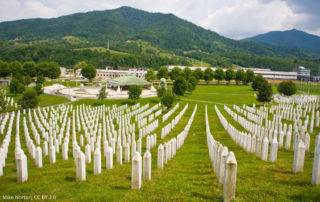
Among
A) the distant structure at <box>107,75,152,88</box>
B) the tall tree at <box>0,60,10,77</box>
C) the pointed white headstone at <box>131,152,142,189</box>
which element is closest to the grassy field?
the pointed white headstone at <box>131,152,142,189</box>

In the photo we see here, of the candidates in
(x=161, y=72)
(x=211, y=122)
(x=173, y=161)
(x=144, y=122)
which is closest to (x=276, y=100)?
(x=211, y=122)

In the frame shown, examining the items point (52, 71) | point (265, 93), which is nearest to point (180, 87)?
point (265, 93)

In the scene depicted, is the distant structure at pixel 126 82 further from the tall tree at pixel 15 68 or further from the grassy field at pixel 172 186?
the grassy field at pixel 172 186

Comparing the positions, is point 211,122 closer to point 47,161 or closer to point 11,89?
point 47,161

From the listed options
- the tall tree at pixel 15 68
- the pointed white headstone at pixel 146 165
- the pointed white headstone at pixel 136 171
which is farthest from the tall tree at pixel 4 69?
the pointed white headstone at pixel 136 171

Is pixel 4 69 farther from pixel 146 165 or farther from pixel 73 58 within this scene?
pixel 146 165

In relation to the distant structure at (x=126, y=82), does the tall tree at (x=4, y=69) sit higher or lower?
higher

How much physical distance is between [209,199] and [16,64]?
83.9m

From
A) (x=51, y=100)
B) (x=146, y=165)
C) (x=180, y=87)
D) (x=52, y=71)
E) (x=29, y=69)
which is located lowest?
(x=51, y=100)

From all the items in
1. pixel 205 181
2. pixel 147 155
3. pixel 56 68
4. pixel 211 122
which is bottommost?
pixel 211 122

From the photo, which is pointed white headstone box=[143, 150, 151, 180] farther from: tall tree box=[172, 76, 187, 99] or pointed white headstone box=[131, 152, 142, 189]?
tall tree box=[172, 76, 187, 99]

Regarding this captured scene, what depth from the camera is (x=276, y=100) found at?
42906 mm

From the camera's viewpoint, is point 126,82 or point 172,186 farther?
point 126,82

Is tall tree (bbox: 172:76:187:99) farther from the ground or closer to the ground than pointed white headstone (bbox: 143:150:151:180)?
farther from the ground
